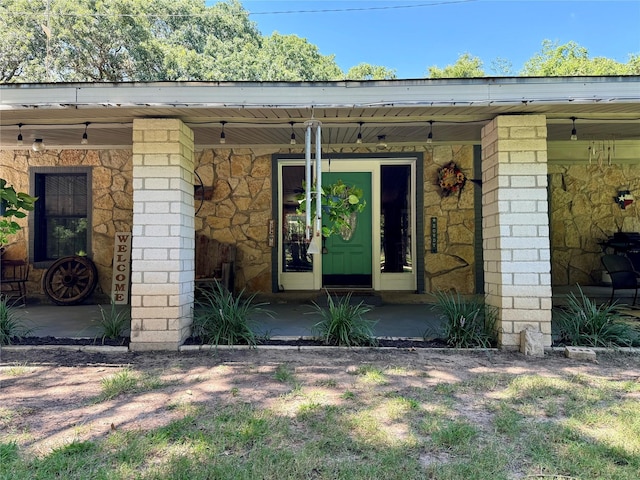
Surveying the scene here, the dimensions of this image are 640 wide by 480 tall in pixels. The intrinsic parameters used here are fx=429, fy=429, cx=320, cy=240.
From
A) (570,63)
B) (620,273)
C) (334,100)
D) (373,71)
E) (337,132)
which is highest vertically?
(373,71)

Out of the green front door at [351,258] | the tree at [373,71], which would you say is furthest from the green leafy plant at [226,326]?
the tree at [373,71]

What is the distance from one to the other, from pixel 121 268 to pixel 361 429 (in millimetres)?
5493

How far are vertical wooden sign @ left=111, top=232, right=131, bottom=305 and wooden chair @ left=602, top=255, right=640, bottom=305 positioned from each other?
7.02 meters

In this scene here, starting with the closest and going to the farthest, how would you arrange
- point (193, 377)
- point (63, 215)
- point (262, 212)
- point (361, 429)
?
point (361, 429) → point (193, 377) → point (262, 212) → point (63, 215)

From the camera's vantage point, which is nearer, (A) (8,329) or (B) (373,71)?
(A) (8,329)

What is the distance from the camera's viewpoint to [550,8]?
19547 millimetres

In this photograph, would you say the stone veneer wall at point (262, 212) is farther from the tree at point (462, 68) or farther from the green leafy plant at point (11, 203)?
the tree at point (462, 68)

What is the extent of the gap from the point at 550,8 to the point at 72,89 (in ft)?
72.9

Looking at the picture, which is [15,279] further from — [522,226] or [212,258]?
[522,226]

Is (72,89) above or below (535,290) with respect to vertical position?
above

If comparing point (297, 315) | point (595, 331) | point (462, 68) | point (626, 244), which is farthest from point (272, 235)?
point (462, 68)

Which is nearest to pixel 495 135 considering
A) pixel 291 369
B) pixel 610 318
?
pixel 610 318

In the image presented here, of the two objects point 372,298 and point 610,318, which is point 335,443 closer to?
point 610,318

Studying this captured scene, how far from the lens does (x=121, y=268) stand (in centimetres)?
679
